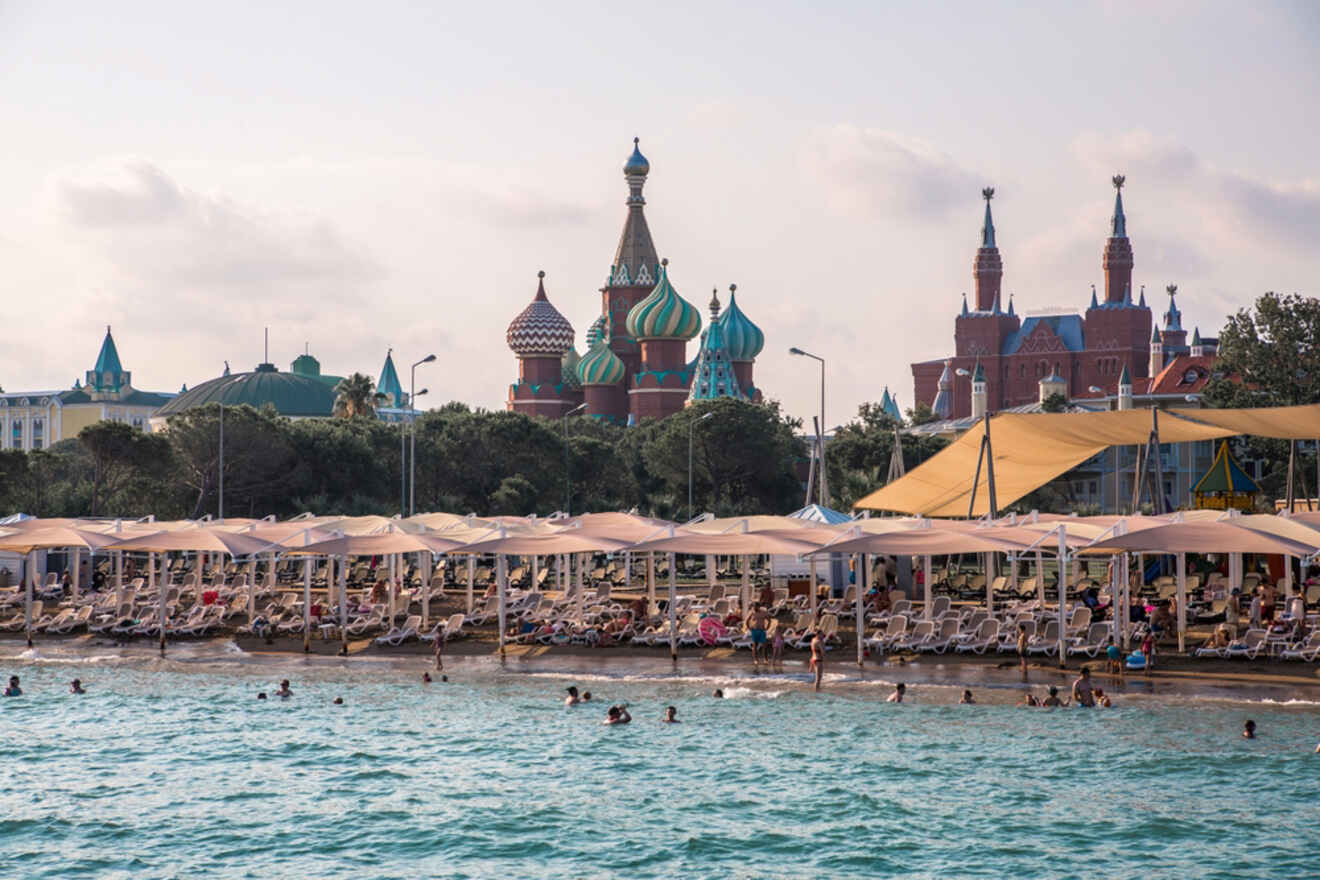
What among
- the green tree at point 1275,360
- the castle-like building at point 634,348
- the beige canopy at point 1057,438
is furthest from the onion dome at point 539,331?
the beige canopy at point 1057,438

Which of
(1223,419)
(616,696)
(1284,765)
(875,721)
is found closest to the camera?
(1284,765)

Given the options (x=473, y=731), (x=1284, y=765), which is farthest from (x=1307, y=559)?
(x=473, y=731)

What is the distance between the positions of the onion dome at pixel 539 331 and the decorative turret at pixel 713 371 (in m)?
12.6

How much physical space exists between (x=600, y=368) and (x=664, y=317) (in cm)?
709

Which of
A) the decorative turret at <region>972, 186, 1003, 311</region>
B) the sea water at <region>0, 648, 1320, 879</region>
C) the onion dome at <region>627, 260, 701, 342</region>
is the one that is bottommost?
the sea water at <region>0, 648, 1320, 879</region>

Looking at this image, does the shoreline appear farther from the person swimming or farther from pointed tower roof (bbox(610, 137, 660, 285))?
pointed tower roof (bbox(610, 137, 660, 285))

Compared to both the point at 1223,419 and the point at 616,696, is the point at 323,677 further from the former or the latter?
the point at 1223,419

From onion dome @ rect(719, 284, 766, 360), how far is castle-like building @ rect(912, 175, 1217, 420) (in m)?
30.6

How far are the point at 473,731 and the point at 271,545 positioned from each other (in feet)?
28.2

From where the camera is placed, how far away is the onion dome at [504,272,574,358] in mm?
125812

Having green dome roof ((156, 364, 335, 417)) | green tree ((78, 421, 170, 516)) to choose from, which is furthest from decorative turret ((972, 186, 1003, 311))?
green tree ((78, 421, 170, 516))

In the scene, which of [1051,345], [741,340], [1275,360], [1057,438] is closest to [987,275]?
[1051,345]

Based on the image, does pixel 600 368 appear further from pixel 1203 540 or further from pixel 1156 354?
pixel 1203 540

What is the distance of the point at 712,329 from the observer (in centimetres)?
11975
